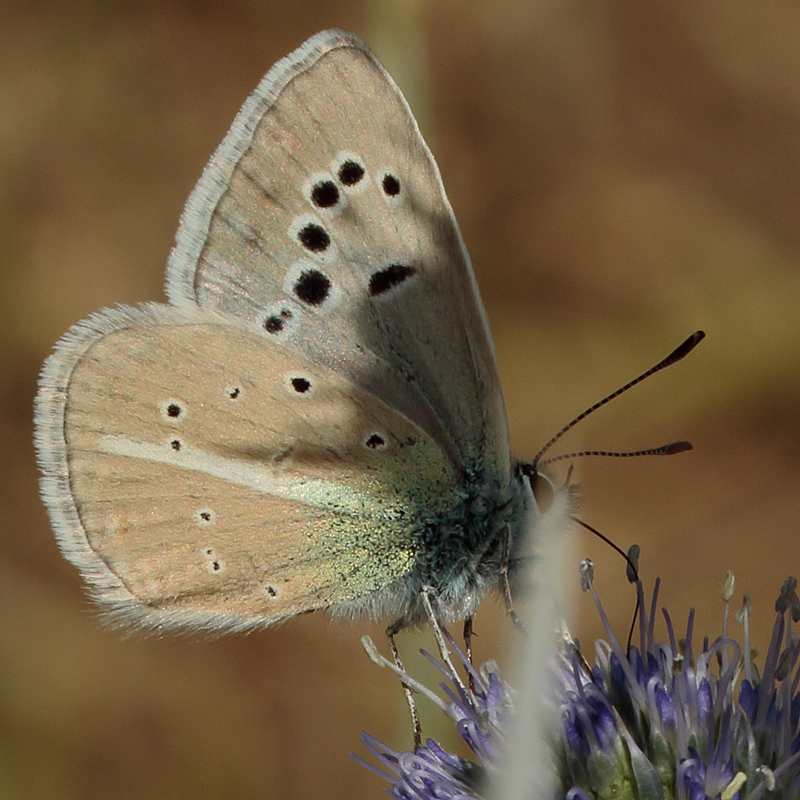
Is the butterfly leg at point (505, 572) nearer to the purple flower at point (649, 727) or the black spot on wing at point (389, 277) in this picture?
the purple flower at point (649, 727)

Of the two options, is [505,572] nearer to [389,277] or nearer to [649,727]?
[649,727]

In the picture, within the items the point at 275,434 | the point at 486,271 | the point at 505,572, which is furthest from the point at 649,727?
the point at 486,271

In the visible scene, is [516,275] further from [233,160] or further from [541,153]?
[233,160]

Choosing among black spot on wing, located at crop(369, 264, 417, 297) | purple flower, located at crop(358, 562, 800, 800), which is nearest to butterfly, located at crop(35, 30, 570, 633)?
black spot on wing, located at crop(369, 264, 417, 297)

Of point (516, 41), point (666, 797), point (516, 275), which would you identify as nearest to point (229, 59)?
point (516, 41)

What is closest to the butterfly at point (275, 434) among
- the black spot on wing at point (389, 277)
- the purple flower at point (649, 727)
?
the black spot on wing at point (389, 277)

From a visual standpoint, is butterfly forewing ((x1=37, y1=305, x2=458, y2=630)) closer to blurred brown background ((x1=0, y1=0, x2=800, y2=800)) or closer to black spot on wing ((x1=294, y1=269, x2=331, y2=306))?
black spot on wing ((x1=294, y1=269, x2=331, y2=306))
